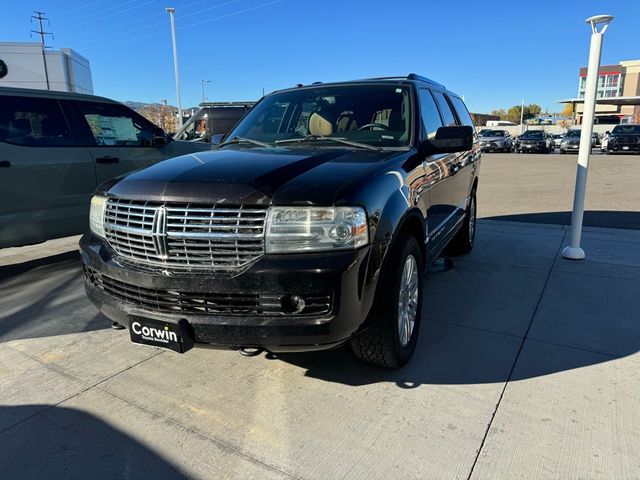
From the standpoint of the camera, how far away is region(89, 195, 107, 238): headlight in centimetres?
298

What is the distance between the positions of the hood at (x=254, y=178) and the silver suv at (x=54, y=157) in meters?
2.74

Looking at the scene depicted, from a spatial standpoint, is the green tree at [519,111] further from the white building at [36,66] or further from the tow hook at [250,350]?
the tow hook at [250,350]

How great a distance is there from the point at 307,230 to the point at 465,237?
12.7 ft

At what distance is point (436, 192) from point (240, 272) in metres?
2.02

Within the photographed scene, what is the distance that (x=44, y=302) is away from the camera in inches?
178

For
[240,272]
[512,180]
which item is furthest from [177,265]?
[512,180]

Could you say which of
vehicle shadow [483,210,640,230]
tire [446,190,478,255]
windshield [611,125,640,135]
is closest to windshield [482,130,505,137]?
windshield [611,125,640,135]

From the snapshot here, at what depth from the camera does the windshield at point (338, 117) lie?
3.65 m

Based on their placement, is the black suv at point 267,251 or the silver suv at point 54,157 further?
the silver suv at point 54,157

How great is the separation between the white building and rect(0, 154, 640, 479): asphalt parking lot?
25.6 meters

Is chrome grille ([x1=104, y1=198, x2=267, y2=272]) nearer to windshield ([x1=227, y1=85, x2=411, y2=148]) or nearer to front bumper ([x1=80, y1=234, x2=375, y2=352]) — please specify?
front bumper ([x1=80, y1=234, x2=375, y2=352])

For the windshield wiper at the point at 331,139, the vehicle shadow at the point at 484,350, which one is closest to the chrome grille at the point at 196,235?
the vehicle shadow at the point at 484,350

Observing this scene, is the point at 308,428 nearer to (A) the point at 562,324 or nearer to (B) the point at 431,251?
(B) the point at 431,251

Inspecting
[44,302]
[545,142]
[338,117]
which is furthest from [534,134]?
[44,302]
